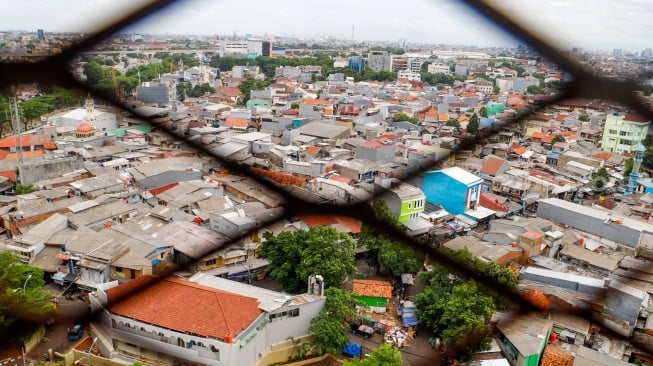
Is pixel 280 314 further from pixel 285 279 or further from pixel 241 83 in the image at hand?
pixel 241 83

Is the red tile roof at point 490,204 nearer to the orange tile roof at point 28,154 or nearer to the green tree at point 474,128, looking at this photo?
the green tree at point 474,128

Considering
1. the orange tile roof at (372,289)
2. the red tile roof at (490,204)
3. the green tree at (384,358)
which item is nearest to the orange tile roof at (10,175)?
the orange tile roof at (372,289)

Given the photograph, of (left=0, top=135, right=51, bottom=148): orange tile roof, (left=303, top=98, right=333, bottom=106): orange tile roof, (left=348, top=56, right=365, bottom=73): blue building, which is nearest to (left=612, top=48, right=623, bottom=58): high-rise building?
(left=0, top=135, right=51, bottom=148): orange tile roof

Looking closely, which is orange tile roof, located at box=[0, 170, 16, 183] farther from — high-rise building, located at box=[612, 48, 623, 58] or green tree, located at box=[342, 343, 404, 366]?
high-rise building, located at box=[612, 48, 623, 58]

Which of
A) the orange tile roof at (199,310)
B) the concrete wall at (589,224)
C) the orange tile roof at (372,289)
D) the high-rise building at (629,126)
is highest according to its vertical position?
the high-rise building at (629,126)

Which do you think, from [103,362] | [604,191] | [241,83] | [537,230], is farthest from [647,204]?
[241,83]

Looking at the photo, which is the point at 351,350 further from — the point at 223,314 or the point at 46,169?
the point at 46,169
